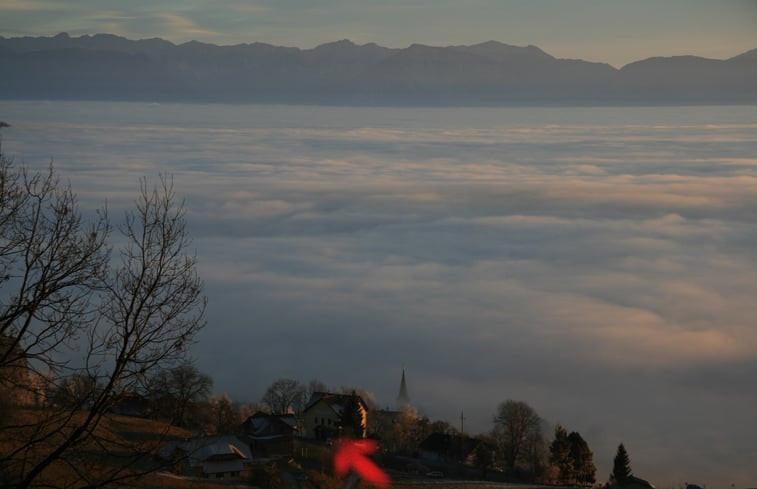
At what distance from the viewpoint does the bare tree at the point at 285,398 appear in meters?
43.9

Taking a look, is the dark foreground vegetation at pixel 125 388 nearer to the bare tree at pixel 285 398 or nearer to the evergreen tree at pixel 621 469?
the evergreen tree at pixel 621 469

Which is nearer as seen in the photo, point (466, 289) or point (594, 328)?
point (594, 328)

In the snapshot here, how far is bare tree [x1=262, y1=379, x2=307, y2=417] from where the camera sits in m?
43.9

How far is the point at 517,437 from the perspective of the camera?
39.3 m

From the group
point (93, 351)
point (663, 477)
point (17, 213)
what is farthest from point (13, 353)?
point (663, 477)

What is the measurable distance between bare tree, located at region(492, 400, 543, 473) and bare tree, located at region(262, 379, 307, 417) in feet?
34.3

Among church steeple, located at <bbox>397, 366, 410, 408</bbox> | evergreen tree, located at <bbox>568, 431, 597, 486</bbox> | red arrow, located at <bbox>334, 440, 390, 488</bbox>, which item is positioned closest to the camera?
red arrow, located at <bbox>334, 440, 390, 488</bbox>

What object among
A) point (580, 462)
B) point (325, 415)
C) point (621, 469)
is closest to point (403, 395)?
point (621, 469)

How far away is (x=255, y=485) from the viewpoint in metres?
17.4

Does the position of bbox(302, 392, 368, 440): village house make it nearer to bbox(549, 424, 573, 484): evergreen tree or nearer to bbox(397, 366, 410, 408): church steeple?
bbox(549, 424, 573, 484): evergreen tree

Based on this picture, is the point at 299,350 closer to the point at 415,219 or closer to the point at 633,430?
the point at 633,430

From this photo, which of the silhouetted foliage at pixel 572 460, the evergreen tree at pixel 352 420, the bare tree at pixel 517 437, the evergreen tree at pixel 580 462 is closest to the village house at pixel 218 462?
the evergreen tree at pixel 352 420

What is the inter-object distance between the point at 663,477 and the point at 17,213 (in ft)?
163

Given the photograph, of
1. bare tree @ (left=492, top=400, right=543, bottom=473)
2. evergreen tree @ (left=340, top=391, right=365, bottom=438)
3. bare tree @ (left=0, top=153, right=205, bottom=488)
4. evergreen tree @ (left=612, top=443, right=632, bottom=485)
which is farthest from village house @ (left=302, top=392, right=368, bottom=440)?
bare tree @ (left=0, top=153, right=205, bottom=488)
